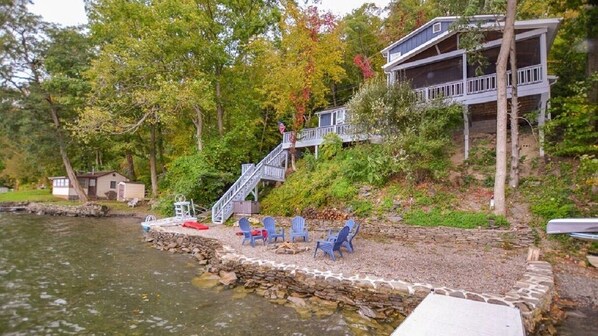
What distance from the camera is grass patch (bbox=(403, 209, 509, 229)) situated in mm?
10609

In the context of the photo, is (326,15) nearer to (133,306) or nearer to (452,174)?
(452,174)

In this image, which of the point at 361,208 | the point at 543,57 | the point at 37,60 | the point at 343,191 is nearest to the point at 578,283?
the point at 361,208

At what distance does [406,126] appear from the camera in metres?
14.3

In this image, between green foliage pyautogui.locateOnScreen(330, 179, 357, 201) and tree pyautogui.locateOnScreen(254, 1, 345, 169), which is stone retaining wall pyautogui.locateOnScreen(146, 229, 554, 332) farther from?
tree pyautogui.locateOnScreen(254, 1, 345, 169)

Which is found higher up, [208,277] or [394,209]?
[394,209]

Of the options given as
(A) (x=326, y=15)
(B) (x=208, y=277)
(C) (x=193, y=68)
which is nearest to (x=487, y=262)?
(B) (x=208, y=277)

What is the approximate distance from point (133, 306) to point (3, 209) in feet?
98.5

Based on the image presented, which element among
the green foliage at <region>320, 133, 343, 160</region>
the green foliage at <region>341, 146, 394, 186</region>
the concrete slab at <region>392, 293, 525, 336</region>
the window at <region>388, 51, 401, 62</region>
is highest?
the window at <region>388, 51, 401, 62</region>

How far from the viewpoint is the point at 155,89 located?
71.8 ft

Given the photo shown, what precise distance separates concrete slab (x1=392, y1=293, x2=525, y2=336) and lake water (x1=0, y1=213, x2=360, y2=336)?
1.73 metres

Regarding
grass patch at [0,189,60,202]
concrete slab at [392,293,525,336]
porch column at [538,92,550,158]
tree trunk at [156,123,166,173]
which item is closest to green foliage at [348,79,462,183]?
porch column at [538,92,550,158]

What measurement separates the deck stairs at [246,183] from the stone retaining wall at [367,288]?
6.98 meters

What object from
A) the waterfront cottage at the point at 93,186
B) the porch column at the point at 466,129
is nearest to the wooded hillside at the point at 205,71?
the porch column at the point at 466,129

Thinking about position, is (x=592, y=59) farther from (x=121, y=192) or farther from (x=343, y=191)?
(x=121, y=192)
